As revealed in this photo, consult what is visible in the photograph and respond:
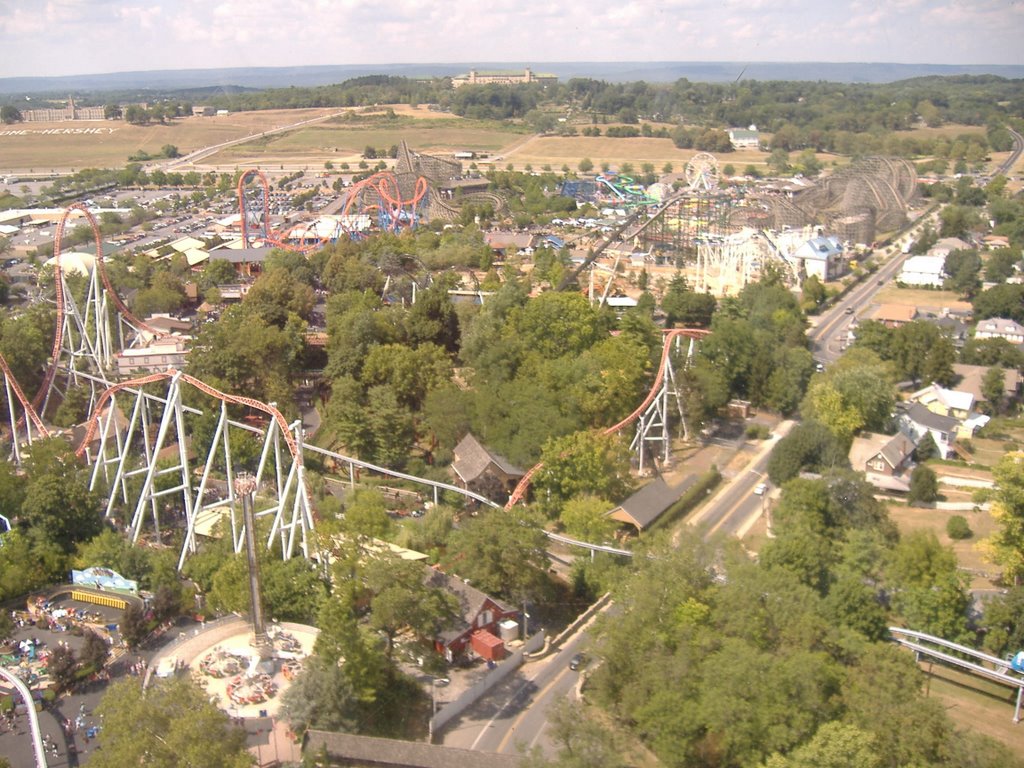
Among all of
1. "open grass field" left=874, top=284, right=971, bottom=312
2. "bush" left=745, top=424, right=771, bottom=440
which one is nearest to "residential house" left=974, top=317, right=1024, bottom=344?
"open grass field" left=874, top=284, right=971, bottom=312

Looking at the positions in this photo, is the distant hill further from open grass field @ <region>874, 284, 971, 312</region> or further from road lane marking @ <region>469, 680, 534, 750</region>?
road lane marking @ <region>469, 680, 534, 750</region>

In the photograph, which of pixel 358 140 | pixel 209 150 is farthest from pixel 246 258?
pixel 358 140

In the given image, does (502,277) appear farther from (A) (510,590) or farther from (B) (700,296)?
(A) (510,590)

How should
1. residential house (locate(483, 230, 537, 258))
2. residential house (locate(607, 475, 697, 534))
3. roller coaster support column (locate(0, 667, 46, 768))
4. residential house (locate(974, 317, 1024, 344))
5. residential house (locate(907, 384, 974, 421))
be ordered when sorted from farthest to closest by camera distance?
residential house (locate(483, 230, 537, 258)) < residential house (locate(974, 317, 1024, 344)) < residential house (locate(907, 384, 974, 421)) < residential house (locate(607, 475, 697, 534)) < roller coaster support column (locate(0, 667, 46, 768))

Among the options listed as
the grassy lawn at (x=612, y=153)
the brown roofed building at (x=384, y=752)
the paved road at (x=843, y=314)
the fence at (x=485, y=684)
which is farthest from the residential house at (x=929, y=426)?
the grassy lawn at (x=612, y=153)

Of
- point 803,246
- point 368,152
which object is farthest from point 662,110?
point 803,246

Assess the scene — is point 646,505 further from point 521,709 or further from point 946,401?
point 946,401
